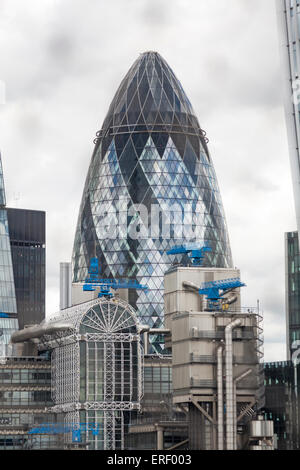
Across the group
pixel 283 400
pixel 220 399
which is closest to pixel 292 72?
pixel 220 399

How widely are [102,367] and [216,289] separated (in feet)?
81.3

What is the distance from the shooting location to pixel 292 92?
9688cm

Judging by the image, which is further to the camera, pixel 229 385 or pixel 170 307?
pixel 170 307

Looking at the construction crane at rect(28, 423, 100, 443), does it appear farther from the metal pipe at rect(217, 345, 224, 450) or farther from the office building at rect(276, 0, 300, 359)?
the office building at rect(276, 0, 300, 359)

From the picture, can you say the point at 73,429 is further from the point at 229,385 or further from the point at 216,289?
the point at 229,385

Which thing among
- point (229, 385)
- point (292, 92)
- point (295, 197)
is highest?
point (292, 92)

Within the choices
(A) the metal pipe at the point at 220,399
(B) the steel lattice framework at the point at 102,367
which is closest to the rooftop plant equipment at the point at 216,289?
(A) the metal pipe at the point at 220,399

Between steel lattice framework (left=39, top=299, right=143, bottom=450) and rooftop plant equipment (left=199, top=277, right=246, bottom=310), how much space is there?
58.8ft

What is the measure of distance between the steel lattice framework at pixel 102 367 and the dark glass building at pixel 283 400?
21.6 meters
